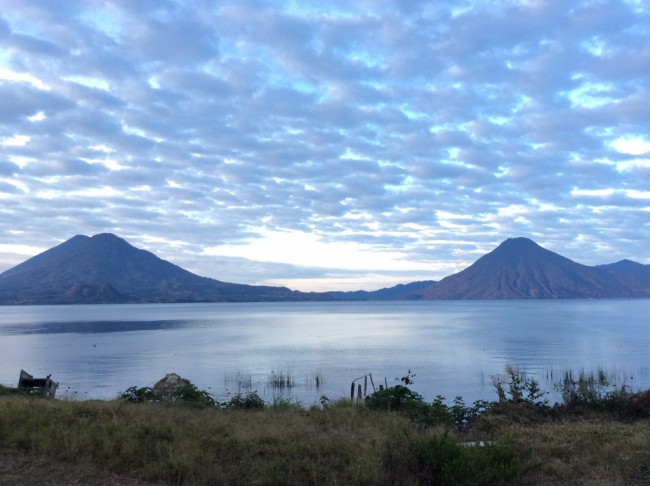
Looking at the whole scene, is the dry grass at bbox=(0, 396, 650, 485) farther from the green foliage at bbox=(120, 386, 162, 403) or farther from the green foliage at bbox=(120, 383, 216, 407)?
the green foliage at bbox=(120, 386, 162, 403)

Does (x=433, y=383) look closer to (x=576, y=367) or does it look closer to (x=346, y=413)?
(x=576, y=367)

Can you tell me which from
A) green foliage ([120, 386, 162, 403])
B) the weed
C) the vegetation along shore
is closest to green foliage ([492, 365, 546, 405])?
the vegetation along shore

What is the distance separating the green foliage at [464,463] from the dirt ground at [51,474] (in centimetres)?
532

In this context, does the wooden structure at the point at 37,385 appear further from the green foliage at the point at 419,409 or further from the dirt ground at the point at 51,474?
the dirt ground at the point at 51,474

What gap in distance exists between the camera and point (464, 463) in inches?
393

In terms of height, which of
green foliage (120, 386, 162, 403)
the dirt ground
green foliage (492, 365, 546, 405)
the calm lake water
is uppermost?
the dirt ground

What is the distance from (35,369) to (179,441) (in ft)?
144

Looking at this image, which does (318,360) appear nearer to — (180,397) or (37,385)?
(37,385)

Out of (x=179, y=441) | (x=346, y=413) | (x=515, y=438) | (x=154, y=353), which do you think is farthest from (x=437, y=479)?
(x=154, y=353)

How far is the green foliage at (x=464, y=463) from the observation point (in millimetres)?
9797

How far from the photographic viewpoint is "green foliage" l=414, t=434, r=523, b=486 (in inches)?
386

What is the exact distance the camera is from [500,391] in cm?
2312

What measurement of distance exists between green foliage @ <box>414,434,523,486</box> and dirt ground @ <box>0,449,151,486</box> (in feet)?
17.5

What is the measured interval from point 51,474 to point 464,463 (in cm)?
759
